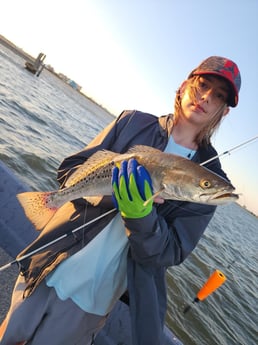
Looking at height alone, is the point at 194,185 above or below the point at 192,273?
above

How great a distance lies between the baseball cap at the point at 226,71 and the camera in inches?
113

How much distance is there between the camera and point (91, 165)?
10.3ft

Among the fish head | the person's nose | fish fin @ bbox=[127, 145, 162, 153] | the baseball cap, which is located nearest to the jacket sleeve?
the fish head

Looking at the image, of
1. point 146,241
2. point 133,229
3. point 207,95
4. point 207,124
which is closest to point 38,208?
point 133,229

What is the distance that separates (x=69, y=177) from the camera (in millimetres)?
3273

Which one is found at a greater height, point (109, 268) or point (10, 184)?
point (109, 268)

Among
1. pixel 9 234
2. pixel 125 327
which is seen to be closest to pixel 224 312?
pixel 125 327

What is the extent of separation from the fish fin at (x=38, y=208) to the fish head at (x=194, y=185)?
1.16 metres

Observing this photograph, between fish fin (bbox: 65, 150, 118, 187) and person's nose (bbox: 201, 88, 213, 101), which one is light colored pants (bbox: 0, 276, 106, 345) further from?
person's nose (bbox: 201, 88, 213, 101)

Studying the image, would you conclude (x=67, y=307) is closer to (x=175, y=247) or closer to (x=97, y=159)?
(x=175, y=247)

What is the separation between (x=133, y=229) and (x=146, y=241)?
13cm

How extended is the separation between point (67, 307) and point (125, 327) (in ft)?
6.91

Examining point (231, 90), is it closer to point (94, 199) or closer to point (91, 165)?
point (91, 165)

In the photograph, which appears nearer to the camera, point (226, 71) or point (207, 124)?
point (226, 71)
